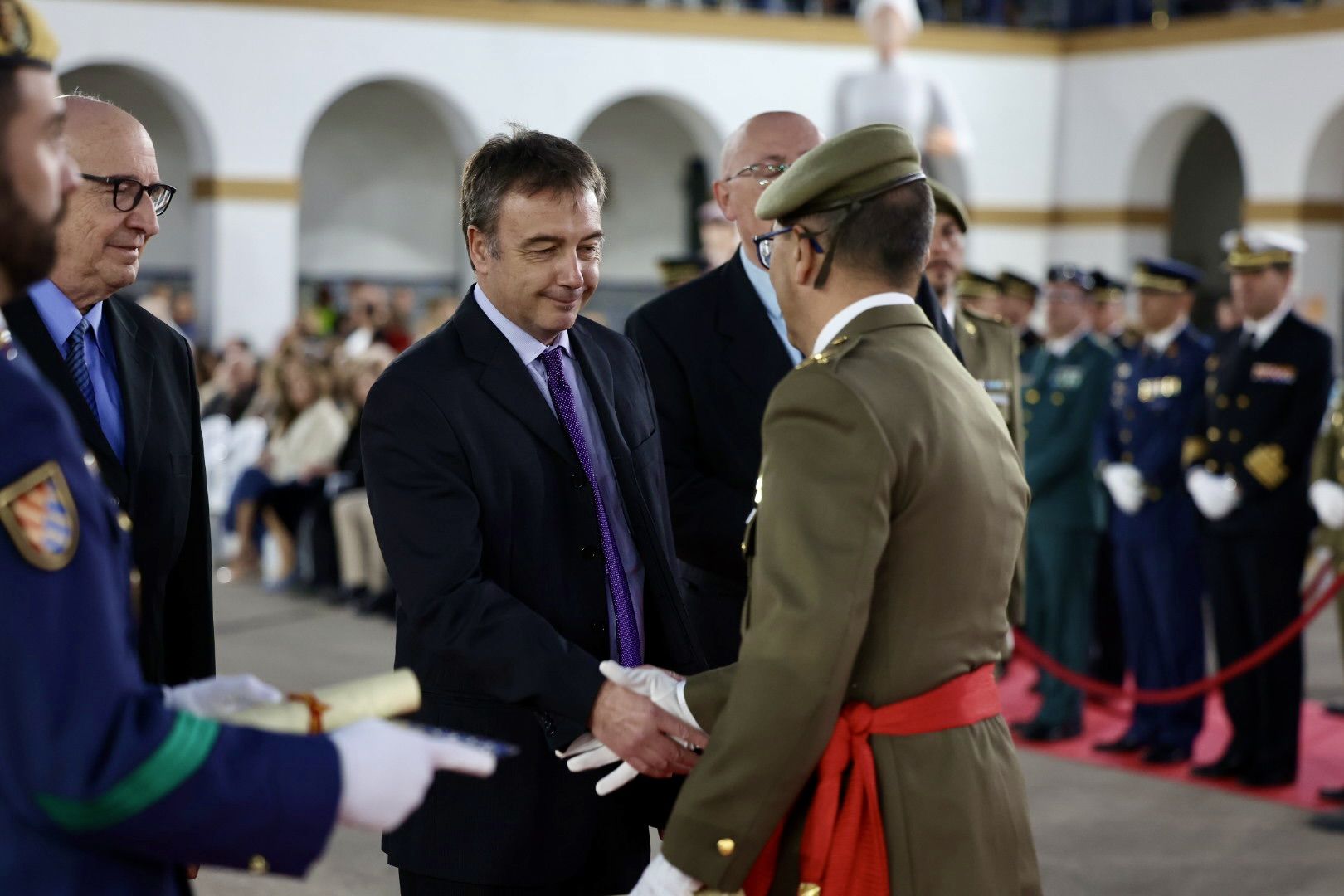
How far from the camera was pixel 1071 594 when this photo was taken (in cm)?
685

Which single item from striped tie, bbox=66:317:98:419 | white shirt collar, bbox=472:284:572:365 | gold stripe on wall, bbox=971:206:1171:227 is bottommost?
gold stripe on wall, bbox=971:206:1171:227

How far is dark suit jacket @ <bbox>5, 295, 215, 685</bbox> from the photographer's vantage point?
2.52m

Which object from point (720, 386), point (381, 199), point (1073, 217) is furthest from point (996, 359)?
point (381, 199)

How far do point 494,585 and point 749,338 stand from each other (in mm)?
1145

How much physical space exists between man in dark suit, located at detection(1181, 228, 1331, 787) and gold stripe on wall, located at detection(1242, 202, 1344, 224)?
1000 cm

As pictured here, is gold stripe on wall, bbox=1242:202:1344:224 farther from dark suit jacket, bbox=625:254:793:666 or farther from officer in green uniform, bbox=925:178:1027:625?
dark suit jacket, bbox=625:254:793:666

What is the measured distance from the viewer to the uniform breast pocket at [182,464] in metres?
2.68

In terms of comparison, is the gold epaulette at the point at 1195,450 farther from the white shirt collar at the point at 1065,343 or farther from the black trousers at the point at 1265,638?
the white shirt collar at the point at 1065,343

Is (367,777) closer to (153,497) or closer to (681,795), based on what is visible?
(681,795)

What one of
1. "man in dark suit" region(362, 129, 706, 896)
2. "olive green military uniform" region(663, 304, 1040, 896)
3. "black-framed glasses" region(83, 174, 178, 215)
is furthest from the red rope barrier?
"black-framed glasses" region(83, 174, 178, 215)

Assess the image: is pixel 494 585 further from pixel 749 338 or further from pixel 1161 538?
pixel 1161 538

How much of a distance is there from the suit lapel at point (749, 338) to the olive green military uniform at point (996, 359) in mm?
1123

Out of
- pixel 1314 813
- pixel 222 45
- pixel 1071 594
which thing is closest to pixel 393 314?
pixel 222 45

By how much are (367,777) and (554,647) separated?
734 mm
